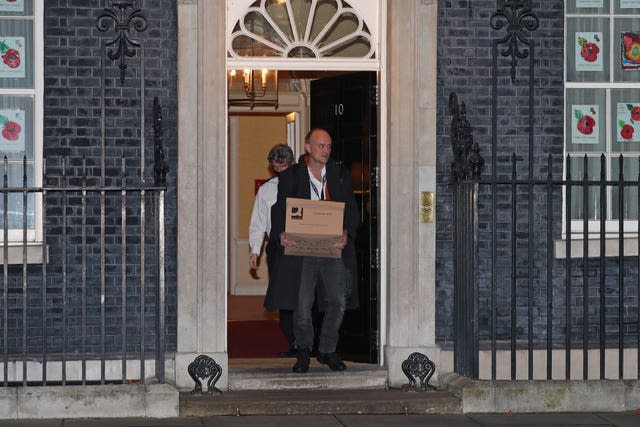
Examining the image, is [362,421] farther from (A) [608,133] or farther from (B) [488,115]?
(A) [608,133]

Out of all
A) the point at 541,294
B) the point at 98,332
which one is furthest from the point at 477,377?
the point at 98,332

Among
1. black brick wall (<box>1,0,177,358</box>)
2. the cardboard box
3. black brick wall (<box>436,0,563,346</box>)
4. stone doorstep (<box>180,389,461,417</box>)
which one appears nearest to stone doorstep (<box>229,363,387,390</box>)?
stone doorstep (<box>180,389,461,417</box>)

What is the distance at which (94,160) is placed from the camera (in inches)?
386

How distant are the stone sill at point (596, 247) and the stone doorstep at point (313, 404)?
144 cm

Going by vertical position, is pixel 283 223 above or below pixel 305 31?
below

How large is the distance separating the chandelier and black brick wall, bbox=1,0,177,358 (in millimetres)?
5875

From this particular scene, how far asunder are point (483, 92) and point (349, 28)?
46.1 inches

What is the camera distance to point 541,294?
1021cm

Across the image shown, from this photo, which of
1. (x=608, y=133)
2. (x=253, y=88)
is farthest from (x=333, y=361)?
(x=253, y=88)

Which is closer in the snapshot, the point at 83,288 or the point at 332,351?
the point at 83,288

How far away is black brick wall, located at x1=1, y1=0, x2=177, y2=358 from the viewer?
32.0ft

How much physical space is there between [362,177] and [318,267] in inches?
37.4

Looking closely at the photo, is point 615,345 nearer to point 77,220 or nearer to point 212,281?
point 212,281

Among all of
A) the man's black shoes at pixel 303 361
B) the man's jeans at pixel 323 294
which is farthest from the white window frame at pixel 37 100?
the man's black shoes at pixel 303 361
